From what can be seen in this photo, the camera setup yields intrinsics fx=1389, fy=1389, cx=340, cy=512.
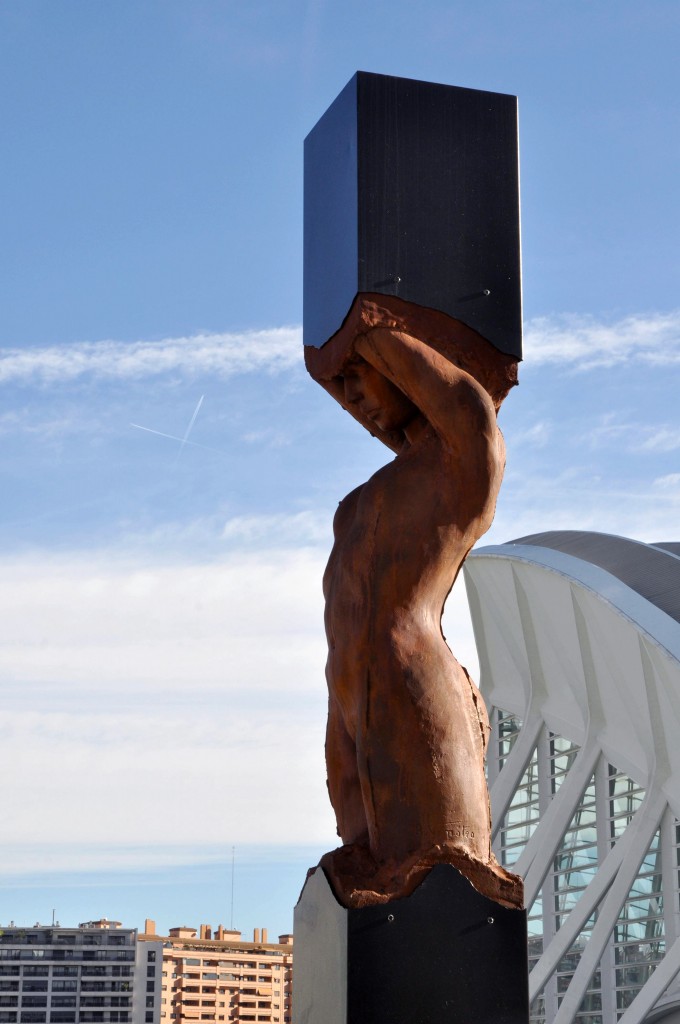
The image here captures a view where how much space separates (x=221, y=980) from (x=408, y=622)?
7751 cm

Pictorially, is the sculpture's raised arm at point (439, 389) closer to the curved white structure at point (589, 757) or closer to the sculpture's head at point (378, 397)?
the sculpture's head at point (378, 397)

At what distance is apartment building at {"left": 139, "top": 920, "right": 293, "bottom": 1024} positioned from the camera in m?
75.9

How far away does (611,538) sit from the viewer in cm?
2775

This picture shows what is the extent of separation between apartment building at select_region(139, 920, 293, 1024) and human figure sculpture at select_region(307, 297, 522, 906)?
73.6 m

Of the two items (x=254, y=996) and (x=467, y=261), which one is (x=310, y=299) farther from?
(x=254, y=996)

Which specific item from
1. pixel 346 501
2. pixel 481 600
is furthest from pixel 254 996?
pixel 346 501

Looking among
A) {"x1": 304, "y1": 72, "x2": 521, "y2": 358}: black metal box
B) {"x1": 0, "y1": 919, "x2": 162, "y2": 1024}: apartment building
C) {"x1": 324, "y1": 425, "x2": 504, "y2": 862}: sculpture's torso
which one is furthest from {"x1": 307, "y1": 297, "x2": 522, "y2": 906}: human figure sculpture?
{"x1": 0, "y1": 919, "x2": 162, "y2": 1024}: apartment building

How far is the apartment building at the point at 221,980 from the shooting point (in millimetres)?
75888

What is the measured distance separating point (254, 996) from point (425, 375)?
256ft

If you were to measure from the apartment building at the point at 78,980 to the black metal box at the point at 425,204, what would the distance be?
2888 inches

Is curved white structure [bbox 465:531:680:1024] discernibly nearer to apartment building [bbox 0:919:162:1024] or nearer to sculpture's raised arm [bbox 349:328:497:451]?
sculpture's raised arm [bbox 349:328:497:451]

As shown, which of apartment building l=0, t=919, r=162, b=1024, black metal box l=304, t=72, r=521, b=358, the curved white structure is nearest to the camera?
black metal box l=304, t=72, r=521, b=358

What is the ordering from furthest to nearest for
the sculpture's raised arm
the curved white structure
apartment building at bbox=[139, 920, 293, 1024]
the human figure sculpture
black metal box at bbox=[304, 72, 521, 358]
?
1. apartment building at bbox=[139, 920, 293, 1024]
2. the curved white structure
3. black metal box at bbox=[304, 72, 521, 358]
4. the sculpture's raised arm
5. the human figure sculpture

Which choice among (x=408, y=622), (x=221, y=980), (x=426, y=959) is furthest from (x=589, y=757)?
(x=221, y=980)
